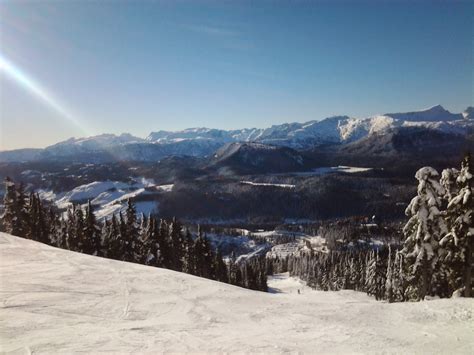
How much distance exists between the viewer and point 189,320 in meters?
15.1

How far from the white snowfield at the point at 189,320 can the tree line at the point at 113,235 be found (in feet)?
87.9

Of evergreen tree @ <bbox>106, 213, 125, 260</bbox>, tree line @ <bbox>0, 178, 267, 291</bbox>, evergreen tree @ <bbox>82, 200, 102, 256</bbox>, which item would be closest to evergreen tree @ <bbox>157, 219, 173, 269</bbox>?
tree line @ <bbox>0, 178, 267, 291</bbox>

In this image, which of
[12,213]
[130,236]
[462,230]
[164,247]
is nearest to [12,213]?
[12,213]

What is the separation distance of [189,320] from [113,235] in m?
37.6

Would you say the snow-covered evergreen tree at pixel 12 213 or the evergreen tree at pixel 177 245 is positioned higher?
the snow-covered evergreen tree at pixel 12 213

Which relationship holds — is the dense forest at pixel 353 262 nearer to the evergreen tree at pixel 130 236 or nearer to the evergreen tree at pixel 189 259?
the evergreen tree at pixel 130 236

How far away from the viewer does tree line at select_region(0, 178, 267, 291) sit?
161 feet

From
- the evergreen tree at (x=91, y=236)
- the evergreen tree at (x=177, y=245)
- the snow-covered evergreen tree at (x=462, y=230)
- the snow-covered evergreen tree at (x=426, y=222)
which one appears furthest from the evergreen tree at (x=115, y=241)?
the snow-covered evergreen tree at (x=462, y=230)

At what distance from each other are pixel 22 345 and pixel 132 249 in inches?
1624

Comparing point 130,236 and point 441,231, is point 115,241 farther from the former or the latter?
point 441,231

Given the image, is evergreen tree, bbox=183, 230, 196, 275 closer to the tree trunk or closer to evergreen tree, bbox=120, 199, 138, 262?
evergreen tree, bbox=120, 199, 138, 262

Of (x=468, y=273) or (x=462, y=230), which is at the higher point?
(x=462, y=230)

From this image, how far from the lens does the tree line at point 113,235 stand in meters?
49.0

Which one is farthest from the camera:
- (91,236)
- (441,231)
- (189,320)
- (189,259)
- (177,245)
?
(177,245)
